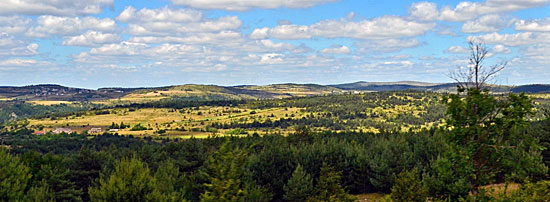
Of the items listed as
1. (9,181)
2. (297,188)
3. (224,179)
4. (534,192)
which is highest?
(224,179)

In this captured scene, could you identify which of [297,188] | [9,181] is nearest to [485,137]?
[9,181]

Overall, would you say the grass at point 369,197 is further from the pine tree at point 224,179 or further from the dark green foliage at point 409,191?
the pine tree at point 224,179

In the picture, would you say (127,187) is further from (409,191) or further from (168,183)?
(409,191)

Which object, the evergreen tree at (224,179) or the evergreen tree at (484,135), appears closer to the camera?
the evergreen tree at (484,135)

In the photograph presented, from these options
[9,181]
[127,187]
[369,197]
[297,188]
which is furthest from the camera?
[369,197]

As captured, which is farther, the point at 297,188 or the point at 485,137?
the point at 297,188

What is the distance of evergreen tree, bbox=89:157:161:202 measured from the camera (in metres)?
33.4

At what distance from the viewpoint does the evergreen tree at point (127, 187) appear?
33.4 m

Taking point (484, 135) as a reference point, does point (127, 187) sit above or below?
below

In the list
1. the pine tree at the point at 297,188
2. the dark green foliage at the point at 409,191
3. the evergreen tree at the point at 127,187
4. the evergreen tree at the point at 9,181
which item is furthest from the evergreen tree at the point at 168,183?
the dark green foliage at the point at 409,191

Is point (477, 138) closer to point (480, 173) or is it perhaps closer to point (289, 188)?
point (480, 173)

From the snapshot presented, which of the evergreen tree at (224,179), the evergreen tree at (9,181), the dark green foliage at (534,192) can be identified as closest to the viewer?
the dark green foliage at (534,192)

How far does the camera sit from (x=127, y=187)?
3372 centimetres

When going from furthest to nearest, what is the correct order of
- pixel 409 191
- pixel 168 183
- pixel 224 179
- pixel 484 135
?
pixel 168 183 < pixel 409 191 < pixel 224 179 < pixel 484 135
